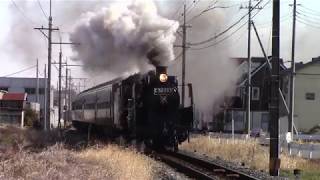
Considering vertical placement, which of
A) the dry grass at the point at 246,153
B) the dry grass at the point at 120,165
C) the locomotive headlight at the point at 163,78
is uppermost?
the locomotive headlight at the point at 163,78

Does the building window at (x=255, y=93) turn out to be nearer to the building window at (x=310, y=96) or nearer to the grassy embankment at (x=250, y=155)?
the building window at (x=310, y=96)

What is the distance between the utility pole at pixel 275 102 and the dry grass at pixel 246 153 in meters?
3.45

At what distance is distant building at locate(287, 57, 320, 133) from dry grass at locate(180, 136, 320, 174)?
3311cm

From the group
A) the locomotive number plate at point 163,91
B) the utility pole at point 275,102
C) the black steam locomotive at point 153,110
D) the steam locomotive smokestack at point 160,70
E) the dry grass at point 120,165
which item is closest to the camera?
the dry grass at point 120,165

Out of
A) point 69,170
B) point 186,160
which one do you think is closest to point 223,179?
point 69,170

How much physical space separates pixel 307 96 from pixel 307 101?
2.27 ft

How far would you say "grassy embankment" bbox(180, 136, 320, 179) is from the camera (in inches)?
877

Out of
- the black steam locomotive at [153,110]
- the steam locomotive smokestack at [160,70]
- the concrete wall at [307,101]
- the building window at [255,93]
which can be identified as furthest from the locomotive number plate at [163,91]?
the building window at [255,93]

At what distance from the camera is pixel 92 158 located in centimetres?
1912

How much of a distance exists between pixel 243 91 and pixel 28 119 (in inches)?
1024

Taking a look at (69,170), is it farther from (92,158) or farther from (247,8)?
(247,8)

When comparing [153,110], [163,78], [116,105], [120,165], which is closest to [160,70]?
[163,78]

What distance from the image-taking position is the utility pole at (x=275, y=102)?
18.5 meters

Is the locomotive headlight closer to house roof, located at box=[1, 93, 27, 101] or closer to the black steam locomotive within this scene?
the black steam locomotive
